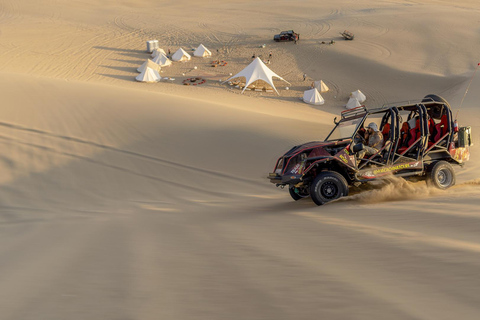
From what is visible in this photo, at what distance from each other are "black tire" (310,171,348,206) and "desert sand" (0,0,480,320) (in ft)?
0.89

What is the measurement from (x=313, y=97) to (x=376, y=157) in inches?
752

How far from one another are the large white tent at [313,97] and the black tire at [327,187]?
19.8m

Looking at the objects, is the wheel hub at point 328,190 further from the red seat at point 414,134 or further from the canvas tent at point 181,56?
the canvas tent at point 181,56

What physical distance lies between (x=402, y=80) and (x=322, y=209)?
26.2 metres

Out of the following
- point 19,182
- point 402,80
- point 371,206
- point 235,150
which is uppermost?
point 402,80

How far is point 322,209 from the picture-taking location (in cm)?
671

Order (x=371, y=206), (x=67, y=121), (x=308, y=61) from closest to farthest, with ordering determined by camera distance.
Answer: (x=371, y=206) → (x=67, y=121) → (x=308, y=61)

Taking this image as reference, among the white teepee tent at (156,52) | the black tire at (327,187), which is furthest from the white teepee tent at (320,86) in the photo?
the black tire at (327,187)

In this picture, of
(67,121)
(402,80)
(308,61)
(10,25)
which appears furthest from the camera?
(10,25)

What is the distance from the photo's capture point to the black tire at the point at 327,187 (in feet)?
24.1

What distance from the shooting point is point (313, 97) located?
26578 mm

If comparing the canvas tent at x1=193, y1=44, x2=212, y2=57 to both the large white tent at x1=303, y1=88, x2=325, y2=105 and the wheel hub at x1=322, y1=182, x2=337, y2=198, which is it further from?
the wheel hub at x1=322, y1=182, x2=337, y2=198

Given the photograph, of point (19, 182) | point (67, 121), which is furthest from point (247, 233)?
point (67, 121)

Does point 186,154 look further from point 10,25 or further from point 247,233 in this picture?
point 10,25
